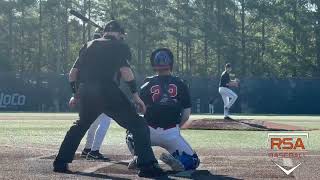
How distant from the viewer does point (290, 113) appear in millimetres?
34969

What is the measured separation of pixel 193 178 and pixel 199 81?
94.8 feet

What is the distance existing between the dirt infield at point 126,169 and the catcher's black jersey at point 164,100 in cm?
67

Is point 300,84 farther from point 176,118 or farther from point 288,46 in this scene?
point 176,118

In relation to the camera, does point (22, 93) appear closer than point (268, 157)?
No

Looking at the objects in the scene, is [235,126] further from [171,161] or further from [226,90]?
[171,161]

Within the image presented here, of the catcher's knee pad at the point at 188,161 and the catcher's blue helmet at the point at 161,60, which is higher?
the catcher's blue helmet at the point at 161,60

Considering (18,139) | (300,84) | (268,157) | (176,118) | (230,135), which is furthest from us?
(300,84)

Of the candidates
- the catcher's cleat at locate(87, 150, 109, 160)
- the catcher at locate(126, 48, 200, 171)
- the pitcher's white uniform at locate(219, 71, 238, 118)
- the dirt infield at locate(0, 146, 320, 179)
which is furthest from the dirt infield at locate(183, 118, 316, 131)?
the catcher at locate(126, 48, 200, 171)

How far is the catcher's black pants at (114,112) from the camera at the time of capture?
7488 millimetres

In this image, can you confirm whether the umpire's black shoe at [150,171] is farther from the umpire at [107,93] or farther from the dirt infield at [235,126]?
the dirt infield at [235,126]

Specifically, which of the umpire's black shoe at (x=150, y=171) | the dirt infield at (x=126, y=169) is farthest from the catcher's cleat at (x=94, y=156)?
the umpire's black shoe at (x=150, y=171)

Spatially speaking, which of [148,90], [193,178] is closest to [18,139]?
[148,90]

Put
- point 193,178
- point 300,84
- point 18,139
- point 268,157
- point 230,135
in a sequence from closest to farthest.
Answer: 1. point 193,178
2. point 268,157
3. point 18,139
4. point 230,135
5. point 300,84
